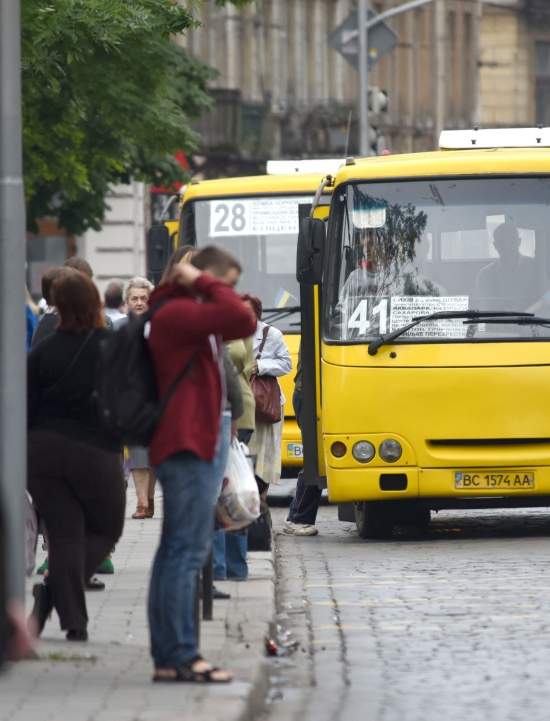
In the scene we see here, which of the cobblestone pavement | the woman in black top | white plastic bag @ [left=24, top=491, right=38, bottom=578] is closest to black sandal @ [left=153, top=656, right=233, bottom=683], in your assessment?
the cobblestone pavement

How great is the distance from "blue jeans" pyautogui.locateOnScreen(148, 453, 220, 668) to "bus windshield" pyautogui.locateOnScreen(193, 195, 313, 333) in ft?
38.8

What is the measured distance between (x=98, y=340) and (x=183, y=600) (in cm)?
175

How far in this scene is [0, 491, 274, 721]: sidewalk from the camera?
834cm

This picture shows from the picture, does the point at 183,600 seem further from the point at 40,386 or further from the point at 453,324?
the point at 453,324

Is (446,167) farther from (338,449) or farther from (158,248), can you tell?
(158,248)

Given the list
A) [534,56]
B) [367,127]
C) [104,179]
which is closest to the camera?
[104,179]

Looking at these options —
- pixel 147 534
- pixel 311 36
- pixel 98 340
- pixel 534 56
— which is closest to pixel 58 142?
pixel 147 534

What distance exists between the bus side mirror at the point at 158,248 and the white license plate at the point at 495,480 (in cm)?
583

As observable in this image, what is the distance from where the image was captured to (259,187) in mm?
21547

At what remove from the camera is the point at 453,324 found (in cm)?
1597

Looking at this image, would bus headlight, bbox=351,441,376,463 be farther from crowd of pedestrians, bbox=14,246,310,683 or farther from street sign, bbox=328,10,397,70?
street sign, bbox=328,10,397,70

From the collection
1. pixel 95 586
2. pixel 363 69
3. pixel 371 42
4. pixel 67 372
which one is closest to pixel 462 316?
pixel 95 586

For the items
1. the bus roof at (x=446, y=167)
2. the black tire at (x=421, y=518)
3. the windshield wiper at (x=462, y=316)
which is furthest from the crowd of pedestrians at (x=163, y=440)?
the black tire at (x=421, y=518)

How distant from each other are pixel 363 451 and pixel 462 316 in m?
1.07
